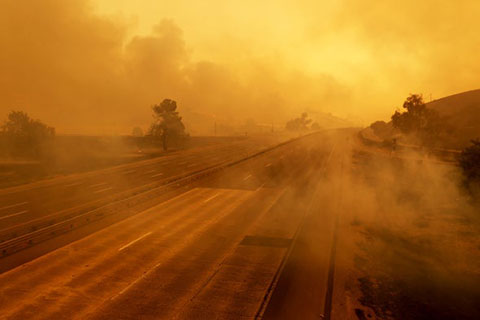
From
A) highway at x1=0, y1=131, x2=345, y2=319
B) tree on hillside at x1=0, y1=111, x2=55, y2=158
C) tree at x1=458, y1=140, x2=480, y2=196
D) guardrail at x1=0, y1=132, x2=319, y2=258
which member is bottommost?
highway at x1=0, y1=131, x2=345, y2=319

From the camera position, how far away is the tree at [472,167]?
1897 cm

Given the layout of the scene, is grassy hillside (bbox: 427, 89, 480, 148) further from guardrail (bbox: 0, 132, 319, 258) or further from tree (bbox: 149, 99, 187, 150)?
tree (bbox: 149, 99, 187, 150)

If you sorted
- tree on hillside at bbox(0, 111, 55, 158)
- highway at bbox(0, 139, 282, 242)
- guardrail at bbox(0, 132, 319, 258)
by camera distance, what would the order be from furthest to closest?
tree on hillside at bbox(0, 111, 55, 158) < highway at bbox(0, 139, 282, 242) < guardrail at bbox(0, 132, 319, 258)

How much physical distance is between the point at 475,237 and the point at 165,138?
47.0 meters

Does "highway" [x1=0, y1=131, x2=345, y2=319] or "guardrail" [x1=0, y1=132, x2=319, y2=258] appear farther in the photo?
"guardrail" [x1=0, y1=132, x2=319, y2=258]

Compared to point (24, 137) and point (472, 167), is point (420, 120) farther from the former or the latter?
point (24, 137)

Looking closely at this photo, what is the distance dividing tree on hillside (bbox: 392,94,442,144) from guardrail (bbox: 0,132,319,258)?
95.4 ft

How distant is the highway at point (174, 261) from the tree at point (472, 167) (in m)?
8.26

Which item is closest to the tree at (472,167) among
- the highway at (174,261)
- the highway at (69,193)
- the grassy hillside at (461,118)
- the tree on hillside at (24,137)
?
the highway at (174,261)

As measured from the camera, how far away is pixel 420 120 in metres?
39.4

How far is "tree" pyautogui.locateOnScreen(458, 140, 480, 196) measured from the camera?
19.0 metres

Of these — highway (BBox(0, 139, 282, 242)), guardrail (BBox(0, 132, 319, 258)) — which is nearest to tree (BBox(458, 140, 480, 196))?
guardrail (BBox(0, 132, 319, 258))

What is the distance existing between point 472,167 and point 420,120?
22.1 meters

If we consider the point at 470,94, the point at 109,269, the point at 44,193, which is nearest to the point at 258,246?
the point at 109,269
